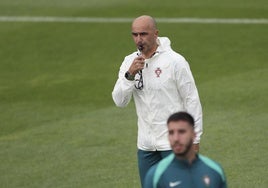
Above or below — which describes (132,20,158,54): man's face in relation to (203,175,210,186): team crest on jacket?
above

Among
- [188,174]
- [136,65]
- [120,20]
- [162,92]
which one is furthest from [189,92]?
[120,20]

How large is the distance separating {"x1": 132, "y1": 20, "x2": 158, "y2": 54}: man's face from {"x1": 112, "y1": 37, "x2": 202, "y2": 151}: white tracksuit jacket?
0.47 feet

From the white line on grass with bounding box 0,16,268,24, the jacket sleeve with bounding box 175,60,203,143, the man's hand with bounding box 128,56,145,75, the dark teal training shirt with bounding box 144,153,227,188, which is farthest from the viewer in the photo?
the white line on grass with bounding box 0,16,268,24

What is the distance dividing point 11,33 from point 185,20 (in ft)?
13.9

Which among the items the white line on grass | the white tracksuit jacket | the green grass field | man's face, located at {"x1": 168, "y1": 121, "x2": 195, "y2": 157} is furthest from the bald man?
the white line on grass

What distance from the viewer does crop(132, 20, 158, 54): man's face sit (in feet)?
31.8

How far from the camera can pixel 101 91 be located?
18.2m

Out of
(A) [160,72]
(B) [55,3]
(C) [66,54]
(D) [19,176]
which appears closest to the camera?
(A) [160,72]

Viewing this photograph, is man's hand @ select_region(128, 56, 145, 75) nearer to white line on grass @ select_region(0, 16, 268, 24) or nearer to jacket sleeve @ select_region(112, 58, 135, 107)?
jacket sleeve @ select_region(112, 58, 135, 107)

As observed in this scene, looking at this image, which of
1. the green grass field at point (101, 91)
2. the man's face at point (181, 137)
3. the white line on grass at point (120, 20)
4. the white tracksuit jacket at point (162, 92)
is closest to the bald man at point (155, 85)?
the white tracksuit jacket at point (162, 92)

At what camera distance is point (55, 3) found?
24.9 m

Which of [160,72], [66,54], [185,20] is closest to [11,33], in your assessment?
[66,54]

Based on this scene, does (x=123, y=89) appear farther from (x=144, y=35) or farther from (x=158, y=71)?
(x=144, y=35)

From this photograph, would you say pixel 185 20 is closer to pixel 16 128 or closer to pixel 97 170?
pixel 16 128
